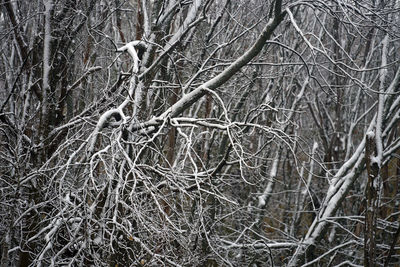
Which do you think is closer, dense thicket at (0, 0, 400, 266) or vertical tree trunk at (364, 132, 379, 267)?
dense thicket at (0, 0, 400, 266)

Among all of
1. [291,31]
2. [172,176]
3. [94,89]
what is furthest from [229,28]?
[172,176]

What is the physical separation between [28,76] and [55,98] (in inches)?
37.0

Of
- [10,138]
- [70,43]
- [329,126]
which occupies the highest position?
[70,43]

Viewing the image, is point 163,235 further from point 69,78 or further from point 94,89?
point 94,89

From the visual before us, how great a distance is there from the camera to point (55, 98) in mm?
6641

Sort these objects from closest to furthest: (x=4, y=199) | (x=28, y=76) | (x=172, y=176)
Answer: (x=172, y=176), (x=4, y=199), (x=28, y=76)

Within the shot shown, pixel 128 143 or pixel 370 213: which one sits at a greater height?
pixel 128 143

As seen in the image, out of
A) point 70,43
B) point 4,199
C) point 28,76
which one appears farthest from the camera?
point 28,76

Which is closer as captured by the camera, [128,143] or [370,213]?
[128,143]

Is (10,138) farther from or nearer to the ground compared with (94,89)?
nearer to the ground

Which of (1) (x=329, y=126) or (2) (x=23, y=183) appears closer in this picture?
(2) (x=23, y=183)

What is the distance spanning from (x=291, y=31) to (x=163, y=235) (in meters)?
7.82

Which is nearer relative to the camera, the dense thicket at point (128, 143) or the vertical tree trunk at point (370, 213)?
the dense thicket at point (128, 143)

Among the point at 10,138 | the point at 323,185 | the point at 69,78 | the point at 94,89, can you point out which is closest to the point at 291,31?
the point at 323,185
